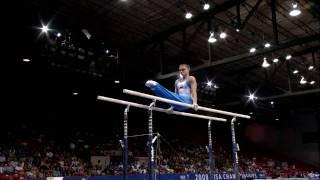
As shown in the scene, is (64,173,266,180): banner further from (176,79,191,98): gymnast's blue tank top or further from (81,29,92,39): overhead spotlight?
(176,79,191,98): gymnast's blue tank top

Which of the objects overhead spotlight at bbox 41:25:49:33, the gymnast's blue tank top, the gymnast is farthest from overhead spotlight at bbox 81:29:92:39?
the gymnast's blue tank top

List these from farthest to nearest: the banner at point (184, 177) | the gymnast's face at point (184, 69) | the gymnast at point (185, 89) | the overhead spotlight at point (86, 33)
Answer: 1. the overhead spotlight at point (86, 33)
2. the banner at point (184, 177)
3. the gymnast's face at point (184, 69)
4. the gymnast at point (185, 89)

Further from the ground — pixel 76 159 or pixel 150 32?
pixel 150 32

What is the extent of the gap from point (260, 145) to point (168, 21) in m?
21.6

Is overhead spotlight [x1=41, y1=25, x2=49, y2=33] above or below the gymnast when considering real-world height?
above

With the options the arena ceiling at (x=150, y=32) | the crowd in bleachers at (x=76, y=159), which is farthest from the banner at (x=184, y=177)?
the arena ceiling at (x=150, y=32)

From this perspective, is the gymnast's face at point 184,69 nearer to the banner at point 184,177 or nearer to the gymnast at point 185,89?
the gymnast at point 185,89

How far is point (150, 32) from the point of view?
559 inches

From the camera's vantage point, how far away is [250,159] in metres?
25.7

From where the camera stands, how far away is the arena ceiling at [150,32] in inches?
469

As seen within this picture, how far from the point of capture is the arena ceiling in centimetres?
1191

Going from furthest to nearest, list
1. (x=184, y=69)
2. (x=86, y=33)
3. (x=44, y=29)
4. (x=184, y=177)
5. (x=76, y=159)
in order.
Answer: (x=76, y=159) < (x=184, y=177) < (x=86, y=33) < (x=44, y=29) < (x=184, y=69)

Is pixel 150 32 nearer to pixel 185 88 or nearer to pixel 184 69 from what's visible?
pixel 184 69

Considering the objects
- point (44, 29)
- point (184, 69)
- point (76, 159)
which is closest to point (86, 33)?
point (44, 29)
